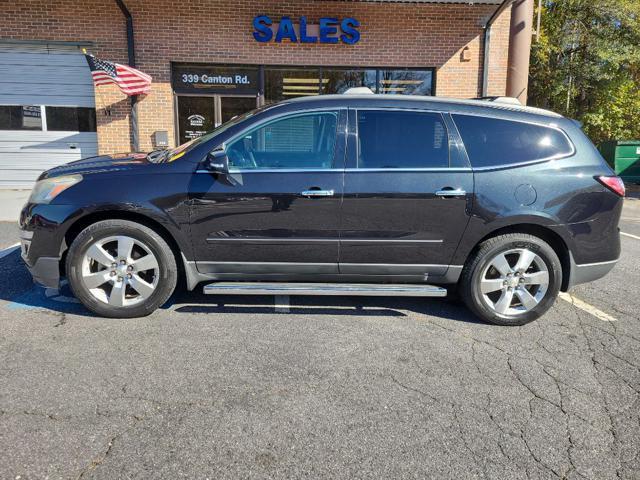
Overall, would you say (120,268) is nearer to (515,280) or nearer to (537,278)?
(515,280)

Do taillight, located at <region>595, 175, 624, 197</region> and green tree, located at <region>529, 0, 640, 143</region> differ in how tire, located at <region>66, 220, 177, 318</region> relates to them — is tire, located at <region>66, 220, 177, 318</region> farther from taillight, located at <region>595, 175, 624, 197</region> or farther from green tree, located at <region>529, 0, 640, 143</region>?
green tree, located at <region>529, 0, 640, 143</region>

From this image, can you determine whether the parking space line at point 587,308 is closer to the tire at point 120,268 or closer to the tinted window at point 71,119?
the tire at point 120,268

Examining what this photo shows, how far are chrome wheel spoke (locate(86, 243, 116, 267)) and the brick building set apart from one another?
8.18 metres

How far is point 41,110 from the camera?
11.1 metres

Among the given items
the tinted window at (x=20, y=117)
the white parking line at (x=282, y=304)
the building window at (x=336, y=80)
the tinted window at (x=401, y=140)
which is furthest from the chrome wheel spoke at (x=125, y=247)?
the tinted window at (x=20, y=117)

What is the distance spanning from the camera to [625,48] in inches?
Result: 622

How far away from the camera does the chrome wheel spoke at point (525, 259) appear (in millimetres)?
3766

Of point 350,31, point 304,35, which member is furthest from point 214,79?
point 350,31

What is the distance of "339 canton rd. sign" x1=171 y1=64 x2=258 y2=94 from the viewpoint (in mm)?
11109

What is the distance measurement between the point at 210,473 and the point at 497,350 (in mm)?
2215

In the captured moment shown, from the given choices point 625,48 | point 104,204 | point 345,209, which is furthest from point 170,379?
point 625,48

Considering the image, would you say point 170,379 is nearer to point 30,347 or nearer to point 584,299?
Result: point 30,347

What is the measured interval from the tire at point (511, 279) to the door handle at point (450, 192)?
453 millimetres

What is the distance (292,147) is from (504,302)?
2160 mm
